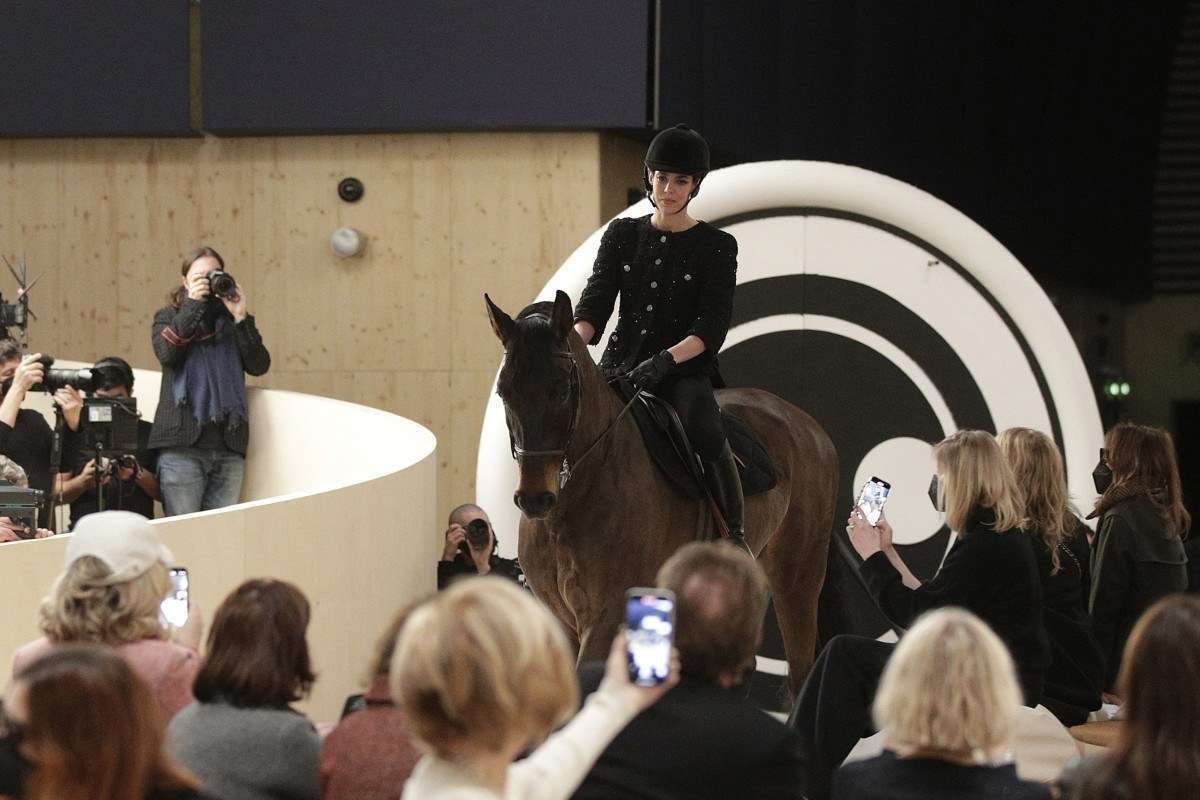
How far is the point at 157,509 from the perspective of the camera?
9.62 meters

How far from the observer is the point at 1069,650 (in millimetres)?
5324

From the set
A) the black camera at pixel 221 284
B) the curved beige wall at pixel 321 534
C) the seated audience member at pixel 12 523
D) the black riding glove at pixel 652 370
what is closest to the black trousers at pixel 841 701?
the black riding glove at pixel 652 370

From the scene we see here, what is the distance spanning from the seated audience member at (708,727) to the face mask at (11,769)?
96cm

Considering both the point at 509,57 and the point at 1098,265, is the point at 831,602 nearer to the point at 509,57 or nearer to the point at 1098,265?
the point at 509,57

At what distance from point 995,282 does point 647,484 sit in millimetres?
4185

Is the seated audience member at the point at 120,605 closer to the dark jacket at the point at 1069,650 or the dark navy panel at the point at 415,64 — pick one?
the dark jacket at the point at 1069,650

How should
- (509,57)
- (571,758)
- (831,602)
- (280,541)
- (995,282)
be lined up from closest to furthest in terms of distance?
(571,758) < (280,541) < (831,602) < (995,282) < (509,57)

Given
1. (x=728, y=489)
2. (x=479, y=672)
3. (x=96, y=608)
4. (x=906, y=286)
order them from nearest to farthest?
(x=479, y=672) < (x=96, y=608) < (x=728, y=489) < (x=906, y=286)

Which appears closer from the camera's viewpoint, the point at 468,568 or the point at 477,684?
the point at 477,684

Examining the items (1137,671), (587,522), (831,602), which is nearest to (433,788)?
(1137,671)

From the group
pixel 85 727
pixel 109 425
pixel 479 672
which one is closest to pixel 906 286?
pixel 109 425

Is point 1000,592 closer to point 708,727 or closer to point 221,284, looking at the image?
point 708,727

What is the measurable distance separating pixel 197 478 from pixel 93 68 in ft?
12.6

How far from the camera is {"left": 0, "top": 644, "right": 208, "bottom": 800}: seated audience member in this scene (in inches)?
90.0
